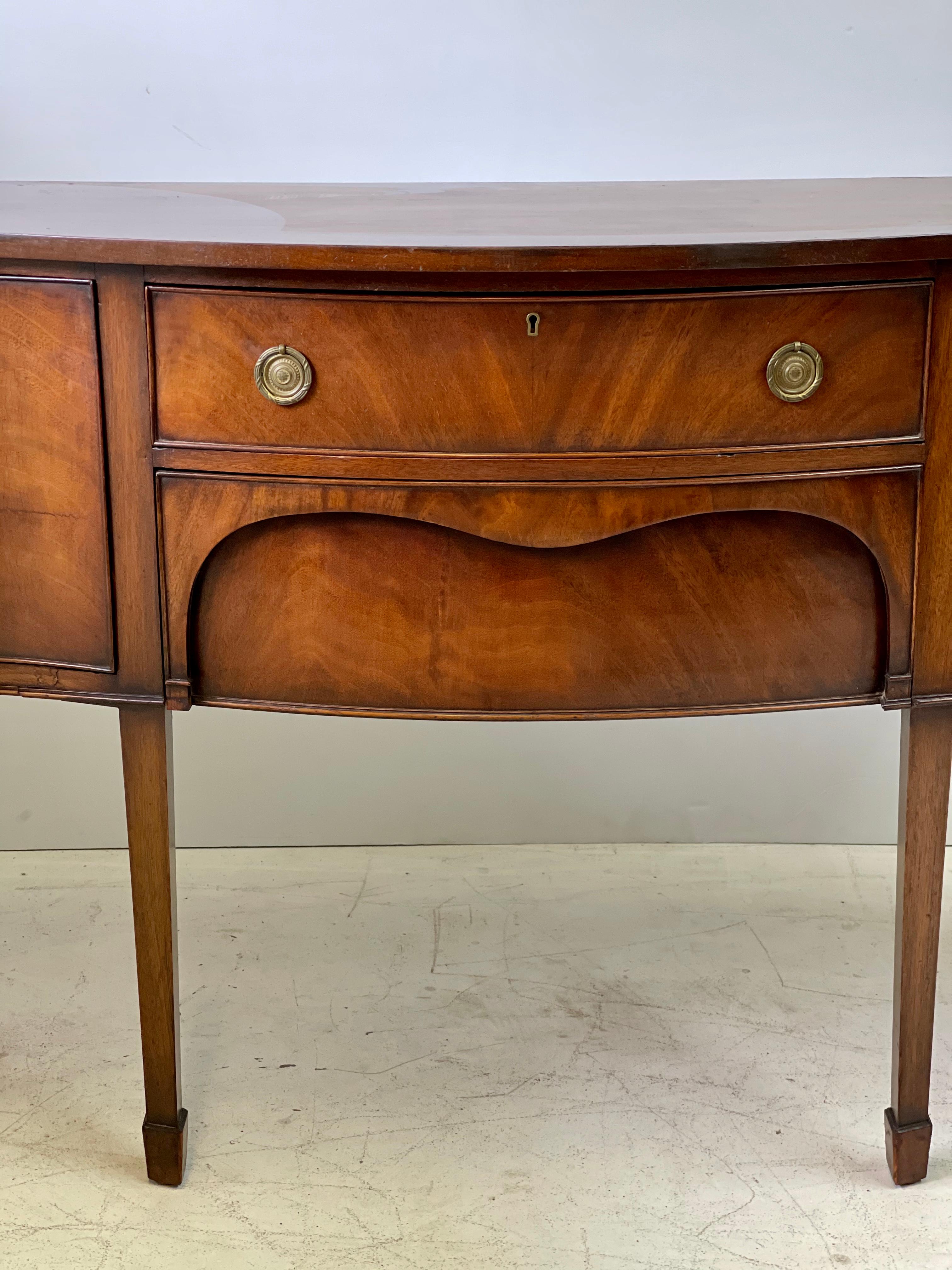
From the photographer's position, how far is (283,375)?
1.14 meters

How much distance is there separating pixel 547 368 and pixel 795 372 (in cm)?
20

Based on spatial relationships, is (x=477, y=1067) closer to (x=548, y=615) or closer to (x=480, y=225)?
(x=548, y=615)

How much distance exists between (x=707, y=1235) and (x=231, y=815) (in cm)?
112

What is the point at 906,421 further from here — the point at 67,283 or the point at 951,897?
the point at 951,897

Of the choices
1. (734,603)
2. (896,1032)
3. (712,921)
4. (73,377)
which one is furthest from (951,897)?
(73,377)

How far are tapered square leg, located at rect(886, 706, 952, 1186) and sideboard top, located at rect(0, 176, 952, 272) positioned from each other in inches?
17.5

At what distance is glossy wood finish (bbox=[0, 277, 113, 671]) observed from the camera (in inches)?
46.1

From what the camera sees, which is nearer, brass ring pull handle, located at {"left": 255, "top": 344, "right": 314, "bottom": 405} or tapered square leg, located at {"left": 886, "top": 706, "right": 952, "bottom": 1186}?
brass ring pull handle, located at {"left": 255, "top": 344, "right": 314, "bottom": 405}

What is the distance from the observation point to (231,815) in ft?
7.32

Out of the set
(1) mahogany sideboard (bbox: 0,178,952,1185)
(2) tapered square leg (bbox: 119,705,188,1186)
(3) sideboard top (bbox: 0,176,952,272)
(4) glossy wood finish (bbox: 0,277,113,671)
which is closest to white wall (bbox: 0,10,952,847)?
(3) sideboard top (bbox: 0,176,952,272)

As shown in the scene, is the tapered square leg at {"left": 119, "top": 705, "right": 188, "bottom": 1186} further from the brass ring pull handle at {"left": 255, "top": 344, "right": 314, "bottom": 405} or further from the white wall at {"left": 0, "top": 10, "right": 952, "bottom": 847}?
the white wall at {"left": 0, "top": 10, "right": 952, "bottom": 847}

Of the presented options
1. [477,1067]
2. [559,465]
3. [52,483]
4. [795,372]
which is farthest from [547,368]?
[477,1067]

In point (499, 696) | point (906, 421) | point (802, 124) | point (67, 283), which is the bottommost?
point (499, 696)

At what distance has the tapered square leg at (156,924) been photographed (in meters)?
1.32
